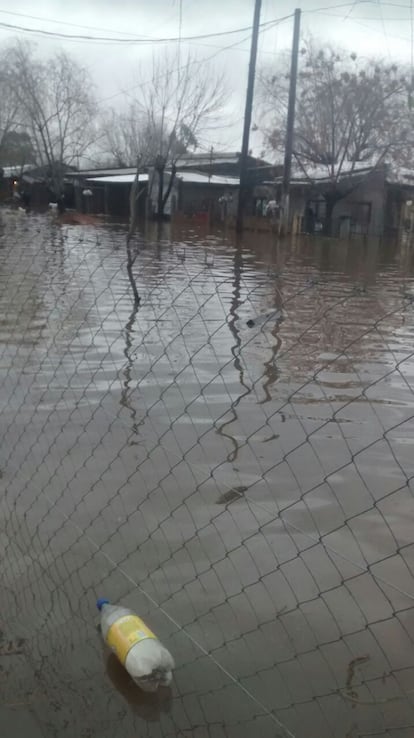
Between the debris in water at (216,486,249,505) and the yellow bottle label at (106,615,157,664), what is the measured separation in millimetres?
1449

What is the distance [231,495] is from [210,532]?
488mm

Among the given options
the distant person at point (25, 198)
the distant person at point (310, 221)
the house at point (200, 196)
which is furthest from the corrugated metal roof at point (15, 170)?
the distant person at point (310, 221)

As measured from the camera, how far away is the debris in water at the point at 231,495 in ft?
14.2

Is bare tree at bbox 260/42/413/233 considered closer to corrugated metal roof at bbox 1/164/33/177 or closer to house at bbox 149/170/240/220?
house at bbox 149/170/240/220

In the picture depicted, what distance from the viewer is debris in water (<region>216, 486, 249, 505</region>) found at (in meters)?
4.32

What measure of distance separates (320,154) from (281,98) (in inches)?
160

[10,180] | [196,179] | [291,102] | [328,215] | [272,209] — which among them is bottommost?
[328,215]

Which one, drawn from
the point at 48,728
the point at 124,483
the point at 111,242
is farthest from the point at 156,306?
the point at 111,242

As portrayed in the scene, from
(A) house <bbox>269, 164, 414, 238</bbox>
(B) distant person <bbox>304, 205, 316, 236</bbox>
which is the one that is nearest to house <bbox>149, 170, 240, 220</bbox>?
(A) house <bbox>269, 164, 414, 238</bbox>

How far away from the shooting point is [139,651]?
2.71 metres

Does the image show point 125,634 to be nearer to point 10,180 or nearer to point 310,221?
point 310,221

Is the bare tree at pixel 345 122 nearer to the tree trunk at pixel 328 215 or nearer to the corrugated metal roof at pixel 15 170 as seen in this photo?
the tree trunk at pixel 328 215

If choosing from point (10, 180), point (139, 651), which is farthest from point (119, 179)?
point (139, 651)

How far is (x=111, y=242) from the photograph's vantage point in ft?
76.3
